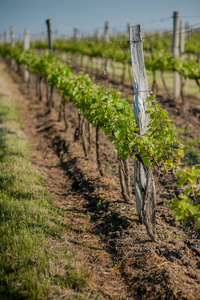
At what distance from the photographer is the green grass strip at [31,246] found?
2.76 metres

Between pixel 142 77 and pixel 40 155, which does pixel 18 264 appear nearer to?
pixel 142 77

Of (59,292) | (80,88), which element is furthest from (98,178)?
(59,292)

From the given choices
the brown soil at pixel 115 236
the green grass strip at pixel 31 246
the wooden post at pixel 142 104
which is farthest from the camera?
the wooden post at pixel 142 104

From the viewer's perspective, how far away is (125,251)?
3504 mm

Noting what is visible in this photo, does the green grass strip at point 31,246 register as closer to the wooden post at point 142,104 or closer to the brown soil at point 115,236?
the brown soil at point 115,236

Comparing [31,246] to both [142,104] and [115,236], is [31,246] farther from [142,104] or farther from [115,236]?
[142,104]

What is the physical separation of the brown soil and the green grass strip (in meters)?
0.24

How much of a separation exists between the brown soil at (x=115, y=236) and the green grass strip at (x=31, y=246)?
236mm

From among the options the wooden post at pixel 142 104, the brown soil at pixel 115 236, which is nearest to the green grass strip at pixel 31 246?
the brown soil at pixel 115 236

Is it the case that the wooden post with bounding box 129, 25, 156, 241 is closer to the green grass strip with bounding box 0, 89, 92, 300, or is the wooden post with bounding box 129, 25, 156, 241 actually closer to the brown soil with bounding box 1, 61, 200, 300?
the brown soil with bounding box 1, 61, 200, 300

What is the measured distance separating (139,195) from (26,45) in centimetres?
1708

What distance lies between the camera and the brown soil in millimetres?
2965

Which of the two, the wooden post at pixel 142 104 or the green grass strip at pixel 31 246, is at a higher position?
the wooden post at pixel 142 104

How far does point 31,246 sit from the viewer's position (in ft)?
10.8
